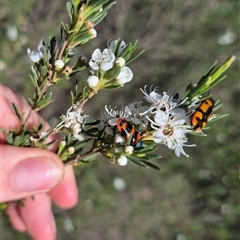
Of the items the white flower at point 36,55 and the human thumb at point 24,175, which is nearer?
the white flower at point 36,55

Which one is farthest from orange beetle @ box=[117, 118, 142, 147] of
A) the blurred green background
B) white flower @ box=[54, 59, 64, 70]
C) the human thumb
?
the blurred green background

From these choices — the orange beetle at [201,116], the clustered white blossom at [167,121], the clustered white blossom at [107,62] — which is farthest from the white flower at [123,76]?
the orange beetle at [201,116]

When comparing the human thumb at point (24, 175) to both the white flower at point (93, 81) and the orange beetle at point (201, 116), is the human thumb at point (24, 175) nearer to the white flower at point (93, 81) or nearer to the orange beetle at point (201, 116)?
the white flower at point (93, 81)

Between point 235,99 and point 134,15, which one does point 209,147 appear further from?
point 134,15

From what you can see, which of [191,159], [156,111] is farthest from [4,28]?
[156,111]

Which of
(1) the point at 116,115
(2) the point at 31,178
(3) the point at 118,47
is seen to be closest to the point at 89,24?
(3) the point at 118,47

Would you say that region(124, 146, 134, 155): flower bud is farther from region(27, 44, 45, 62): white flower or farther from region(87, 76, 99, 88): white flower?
region(27, 44, 45, 62): white flower

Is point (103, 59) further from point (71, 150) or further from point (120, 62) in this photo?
point (71, 150)
